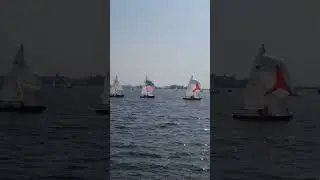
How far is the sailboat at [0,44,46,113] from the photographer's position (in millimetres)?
28891

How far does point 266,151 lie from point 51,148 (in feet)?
25.1

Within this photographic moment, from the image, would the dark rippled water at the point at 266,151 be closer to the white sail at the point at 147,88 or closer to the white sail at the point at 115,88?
the white sail at the point at 115,88

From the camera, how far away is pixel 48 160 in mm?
14453

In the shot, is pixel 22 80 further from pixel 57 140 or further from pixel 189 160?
pixel 189 160

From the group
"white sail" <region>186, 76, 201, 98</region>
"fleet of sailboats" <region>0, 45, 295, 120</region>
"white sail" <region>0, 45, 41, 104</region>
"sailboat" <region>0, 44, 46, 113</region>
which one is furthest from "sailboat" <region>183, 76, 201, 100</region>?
"white sail" <region>0, 45, 41, 104</region>

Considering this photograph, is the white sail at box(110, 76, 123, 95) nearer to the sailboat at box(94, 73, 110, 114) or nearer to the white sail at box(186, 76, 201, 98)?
the white sail at box(186, 76, 201, 98)

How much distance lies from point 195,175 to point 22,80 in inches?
771

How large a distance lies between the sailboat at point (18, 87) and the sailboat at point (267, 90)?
41.3ft

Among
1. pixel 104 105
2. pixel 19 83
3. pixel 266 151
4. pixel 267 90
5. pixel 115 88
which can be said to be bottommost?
pixel 266 151

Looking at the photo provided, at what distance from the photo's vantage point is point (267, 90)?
26047mm

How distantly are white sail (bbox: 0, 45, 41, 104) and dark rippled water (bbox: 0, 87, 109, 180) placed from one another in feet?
4.21

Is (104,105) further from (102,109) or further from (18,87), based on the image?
(18,87)

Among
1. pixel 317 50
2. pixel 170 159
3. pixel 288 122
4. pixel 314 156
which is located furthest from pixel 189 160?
pixel 288 122

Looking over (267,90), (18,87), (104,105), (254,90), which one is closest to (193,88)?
(104,105)
